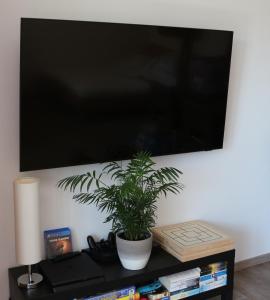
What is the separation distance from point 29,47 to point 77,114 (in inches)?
15.2

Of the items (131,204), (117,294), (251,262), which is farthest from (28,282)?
(251,262)

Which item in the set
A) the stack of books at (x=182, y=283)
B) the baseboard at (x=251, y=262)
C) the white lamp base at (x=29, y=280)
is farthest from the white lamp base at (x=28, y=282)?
the baseboard at (x=251, y=262)

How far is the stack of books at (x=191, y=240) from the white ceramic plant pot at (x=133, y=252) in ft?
0.68

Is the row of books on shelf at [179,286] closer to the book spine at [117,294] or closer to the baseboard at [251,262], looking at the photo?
the book spine at [117,294]

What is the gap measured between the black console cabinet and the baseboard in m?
0.53

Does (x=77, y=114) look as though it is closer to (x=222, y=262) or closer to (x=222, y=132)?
(x=222, y=132)

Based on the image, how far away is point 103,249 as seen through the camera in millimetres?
2309

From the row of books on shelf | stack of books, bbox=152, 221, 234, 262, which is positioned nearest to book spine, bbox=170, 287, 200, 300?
the row of books on shelf

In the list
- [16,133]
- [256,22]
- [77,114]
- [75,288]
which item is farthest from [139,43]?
[75,288]

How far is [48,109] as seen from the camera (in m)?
1.99

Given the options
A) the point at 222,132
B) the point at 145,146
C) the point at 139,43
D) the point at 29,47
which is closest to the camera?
the point at 29,47

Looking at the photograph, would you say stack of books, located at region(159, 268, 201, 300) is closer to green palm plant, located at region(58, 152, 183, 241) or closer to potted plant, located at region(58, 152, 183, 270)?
potted plant, located at region(58, 152, 183, 270)

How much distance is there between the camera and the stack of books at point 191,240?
2297 mm

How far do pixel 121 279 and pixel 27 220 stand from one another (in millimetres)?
547
